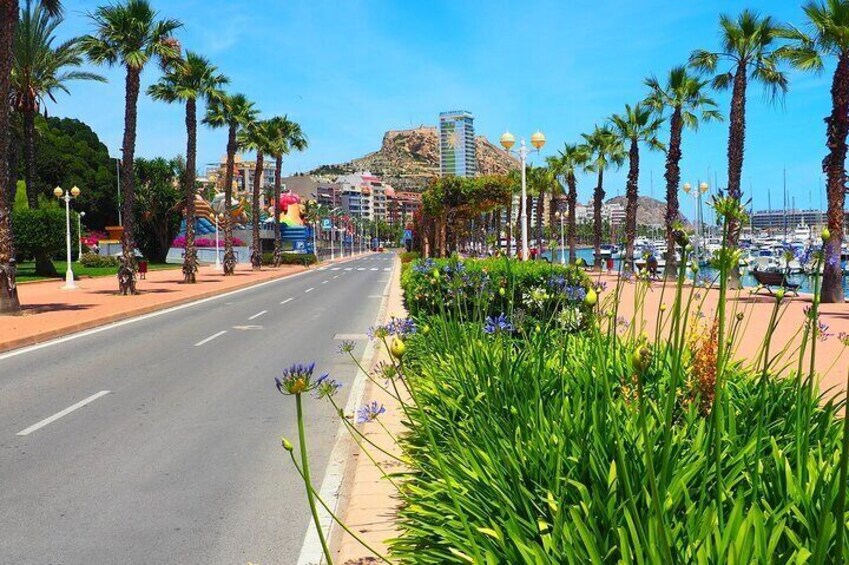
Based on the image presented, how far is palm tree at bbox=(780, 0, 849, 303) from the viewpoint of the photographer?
1914 centimetres

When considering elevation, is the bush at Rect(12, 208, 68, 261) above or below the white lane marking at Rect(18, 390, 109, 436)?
above

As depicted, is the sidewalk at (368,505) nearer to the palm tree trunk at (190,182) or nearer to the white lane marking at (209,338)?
the white lane marking at (209,338)

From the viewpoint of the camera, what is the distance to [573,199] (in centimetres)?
5191

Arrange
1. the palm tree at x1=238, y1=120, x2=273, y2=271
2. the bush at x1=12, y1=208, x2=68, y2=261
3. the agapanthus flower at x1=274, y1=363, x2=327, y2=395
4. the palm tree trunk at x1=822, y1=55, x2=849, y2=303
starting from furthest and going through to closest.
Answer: the palm tree at x1=238, y1=120, x2=273, y2=271 → the bush at x1=12, y1=208, x2=68, y2=261 → the palm tree trunk at x1=822, y1=55, x2=849, y2=303 → the agapanthus flower at x1=274, y1=363, x2=327, y2=395

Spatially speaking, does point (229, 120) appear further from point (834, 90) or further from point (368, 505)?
point (368, 505)

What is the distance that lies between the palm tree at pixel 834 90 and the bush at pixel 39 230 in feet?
115

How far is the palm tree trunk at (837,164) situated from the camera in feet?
64.6

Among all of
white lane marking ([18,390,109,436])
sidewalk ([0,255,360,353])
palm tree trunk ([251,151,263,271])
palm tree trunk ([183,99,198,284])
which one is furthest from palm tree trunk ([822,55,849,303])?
palm tree trunk ([251,151,263,271])

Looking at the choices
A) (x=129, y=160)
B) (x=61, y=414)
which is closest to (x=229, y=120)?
(x=129, y=160)

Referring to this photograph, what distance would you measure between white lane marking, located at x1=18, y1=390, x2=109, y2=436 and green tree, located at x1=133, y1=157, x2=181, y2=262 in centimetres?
6325

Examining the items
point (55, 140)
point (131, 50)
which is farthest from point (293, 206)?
point (131, 50)

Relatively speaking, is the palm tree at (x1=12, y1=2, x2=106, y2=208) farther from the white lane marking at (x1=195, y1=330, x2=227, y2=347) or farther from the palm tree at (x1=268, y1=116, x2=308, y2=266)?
the white lane marking at (x1=195, y1=330, x2=227, y2=347)

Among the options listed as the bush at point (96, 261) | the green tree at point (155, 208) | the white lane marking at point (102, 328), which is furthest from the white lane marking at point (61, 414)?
the green tree at point (155, 208)

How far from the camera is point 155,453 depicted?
6.54m
